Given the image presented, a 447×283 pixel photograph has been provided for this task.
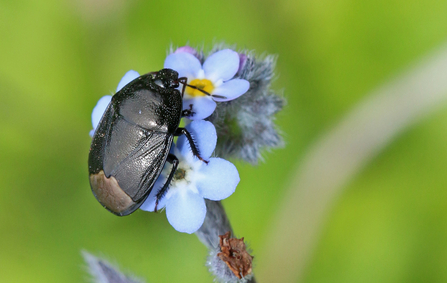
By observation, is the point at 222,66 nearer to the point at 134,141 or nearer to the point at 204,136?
the point at 204,136

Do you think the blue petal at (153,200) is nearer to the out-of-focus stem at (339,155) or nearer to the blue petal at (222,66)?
the blue petal at (222,66)

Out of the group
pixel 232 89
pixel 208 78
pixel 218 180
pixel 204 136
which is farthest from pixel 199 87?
pixel 218 180

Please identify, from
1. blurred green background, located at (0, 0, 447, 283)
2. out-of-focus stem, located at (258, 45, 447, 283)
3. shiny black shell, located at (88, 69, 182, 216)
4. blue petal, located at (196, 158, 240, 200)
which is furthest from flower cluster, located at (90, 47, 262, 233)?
out-of-focus stem, located at (258, 45, 447, 283)

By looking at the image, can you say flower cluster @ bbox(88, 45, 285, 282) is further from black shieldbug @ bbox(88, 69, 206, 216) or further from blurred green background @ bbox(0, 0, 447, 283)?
blurred green background @ bbox(0, 0, 447, 283)

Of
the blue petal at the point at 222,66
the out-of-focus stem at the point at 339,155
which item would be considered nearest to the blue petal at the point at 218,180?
the blue petal at the point at 222,66

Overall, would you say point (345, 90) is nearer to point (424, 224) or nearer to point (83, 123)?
point (424, 224)

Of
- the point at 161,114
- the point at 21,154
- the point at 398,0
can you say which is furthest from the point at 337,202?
the point at 21,154
